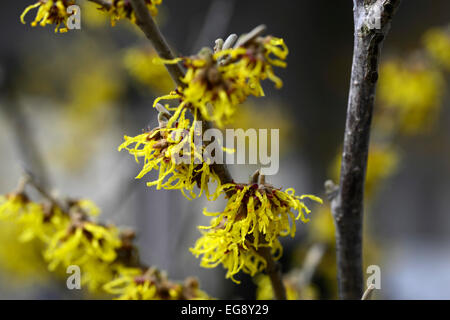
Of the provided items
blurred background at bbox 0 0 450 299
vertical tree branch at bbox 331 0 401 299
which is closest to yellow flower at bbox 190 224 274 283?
vertical tree branch at bbox 331 0 401 299

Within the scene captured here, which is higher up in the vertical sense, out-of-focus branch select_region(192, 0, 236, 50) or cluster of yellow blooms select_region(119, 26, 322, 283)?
out-of-focus branch select_region(192, 0, 236, 50)

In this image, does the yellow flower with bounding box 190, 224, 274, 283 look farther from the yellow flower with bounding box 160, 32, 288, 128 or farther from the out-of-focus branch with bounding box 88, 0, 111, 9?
the out-of-focus branch with bounding box 88, 0, 111, 9

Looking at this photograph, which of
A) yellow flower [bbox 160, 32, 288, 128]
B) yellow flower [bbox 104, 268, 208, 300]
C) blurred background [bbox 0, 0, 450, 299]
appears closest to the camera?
yellow flower [bbox 160, 32, 288, 128]

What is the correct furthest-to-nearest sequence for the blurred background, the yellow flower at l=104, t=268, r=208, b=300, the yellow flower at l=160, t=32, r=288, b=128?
1. the blurred background
2. the yellow flower at l=104, t=268, r=208, b=300
3. the yellow flower at l=160, t=32, r=288, b=128

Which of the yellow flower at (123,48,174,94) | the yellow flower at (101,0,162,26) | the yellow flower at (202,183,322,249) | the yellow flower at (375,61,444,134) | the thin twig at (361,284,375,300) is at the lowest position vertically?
the thin twig at (361,284,375,300)

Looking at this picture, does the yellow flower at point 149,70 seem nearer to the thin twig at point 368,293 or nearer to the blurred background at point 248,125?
the blurred background at point 248,125

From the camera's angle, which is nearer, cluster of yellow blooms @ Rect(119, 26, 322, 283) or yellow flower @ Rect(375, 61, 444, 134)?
cluster of yellow blooms @ Rect(119, 26, 322, 283)

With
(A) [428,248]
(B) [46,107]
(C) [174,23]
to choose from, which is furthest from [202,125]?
(A) [428,248]
